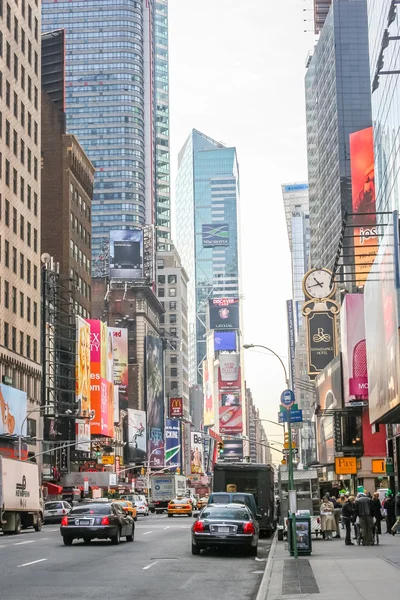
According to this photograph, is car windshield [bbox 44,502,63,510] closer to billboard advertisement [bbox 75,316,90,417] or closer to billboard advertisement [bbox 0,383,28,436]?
billboard advertisement [bbox 0,383,28,436]

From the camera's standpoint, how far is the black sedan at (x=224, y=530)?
99.4ft

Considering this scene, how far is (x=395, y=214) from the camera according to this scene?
44.6 metres

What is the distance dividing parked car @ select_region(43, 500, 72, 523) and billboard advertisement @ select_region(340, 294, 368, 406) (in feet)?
79.4

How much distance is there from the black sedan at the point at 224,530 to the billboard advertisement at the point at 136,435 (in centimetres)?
13675

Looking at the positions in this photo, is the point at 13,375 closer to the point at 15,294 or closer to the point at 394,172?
the point at 15,294

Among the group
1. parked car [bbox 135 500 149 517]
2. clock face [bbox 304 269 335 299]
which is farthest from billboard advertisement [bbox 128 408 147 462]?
parked car [bbox 135 500 149 517]

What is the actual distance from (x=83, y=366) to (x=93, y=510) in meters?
88.6

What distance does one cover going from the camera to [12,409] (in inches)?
3255

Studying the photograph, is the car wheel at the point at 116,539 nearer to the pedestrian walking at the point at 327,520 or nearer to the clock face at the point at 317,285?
the pedestrian walking at the point at 327,520

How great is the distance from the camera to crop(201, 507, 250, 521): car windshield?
30.6 meters

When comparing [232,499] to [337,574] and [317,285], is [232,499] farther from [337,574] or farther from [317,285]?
[317,285]

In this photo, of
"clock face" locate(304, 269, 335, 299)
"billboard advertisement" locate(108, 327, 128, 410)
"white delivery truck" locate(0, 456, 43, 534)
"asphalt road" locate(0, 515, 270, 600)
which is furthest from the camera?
"billboard advertisement" locate(108, 327, 128, 410)

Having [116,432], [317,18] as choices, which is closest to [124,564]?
[116,432]

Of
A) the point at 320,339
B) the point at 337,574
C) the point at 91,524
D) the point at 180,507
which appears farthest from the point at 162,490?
the point at 337,574
